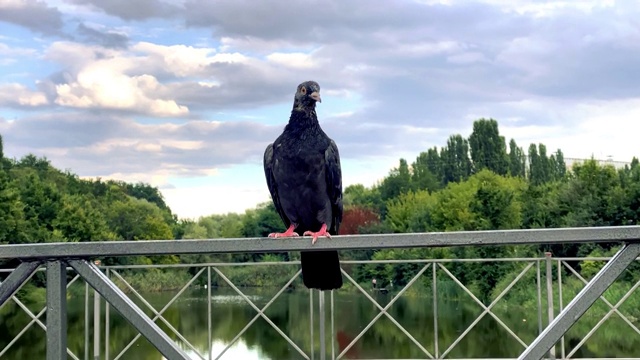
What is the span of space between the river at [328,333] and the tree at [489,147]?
13420 mm

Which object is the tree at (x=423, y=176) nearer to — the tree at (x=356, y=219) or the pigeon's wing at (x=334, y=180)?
the tree at (x=356, y=219)

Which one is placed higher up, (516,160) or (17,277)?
(516,160)

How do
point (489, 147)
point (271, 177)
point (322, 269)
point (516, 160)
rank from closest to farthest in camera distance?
point (322, 269) < point (271, 177) < point (489, 147) < point (516, 160)

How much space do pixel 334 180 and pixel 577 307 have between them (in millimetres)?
1750

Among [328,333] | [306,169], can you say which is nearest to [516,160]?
[328,333]

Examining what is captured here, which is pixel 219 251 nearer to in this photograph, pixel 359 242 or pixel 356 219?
pixel 359 242

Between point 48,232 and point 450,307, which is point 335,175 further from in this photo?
point 48,232

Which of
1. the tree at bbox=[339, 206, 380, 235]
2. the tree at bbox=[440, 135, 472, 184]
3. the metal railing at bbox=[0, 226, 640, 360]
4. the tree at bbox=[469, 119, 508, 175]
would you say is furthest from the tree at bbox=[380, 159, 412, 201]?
the metal railing at bbox=[0, 226, 640, 360]

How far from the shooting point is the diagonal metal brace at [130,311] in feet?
4.81

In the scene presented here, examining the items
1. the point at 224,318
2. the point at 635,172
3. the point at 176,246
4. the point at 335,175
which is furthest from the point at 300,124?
the point at 635,172

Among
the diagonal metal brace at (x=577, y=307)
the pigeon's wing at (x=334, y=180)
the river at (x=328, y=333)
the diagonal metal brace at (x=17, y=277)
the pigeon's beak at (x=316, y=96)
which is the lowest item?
the river at (x=328, y=333)

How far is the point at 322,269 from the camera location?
2367mm

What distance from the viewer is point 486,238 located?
4.88ft

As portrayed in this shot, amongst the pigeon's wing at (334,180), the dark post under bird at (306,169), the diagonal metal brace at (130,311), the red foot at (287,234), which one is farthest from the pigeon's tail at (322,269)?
the diagonal metal brace at (130,311)
